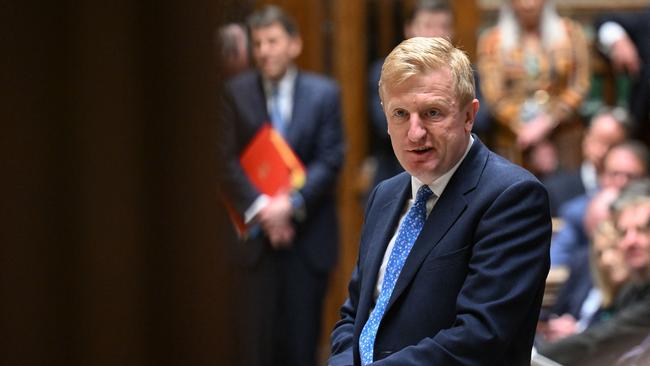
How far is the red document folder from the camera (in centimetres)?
411

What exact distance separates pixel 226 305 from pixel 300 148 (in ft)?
13.8

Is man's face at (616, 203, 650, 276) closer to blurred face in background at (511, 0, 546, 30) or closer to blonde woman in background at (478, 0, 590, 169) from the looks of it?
blonde woman in background at (478, 0, 590, 169)

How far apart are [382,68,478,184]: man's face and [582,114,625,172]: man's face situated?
3582 millimetres

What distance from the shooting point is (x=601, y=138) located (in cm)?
528

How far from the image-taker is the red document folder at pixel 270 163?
13.5ft

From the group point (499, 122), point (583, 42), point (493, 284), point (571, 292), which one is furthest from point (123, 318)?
point (583, 42)

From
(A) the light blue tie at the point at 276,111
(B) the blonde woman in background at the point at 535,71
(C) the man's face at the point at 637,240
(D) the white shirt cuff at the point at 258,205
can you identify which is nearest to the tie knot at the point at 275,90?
(A) the light blue tie at the point at 276,111

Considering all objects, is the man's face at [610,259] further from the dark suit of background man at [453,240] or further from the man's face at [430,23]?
the dark suit of background man at [453,240]

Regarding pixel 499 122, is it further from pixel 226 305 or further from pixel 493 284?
pixel 226 305

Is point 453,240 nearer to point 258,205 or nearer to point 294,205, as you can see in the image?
point 258,205

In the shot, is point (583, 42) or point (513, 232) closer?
point (513, 232)

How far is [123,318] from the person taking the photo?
0.67 meters

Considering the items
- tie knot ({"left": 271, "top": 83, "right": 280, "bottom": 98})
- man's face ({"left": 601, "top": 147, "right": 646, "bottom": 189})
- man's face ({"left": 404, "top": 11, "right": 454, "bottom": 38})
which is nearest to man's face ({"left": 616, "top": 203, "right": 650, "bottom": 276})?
man's face ({"left": 601, "top": 147, "right": 646, "bottom": 189})

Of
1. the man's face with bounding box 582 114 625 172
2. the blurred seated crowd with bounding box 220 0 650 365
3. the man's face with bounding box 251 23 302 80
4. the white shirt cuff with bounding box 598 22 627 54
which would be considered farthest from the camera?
the white shirt cuff with bounding box 598 22 627 54
